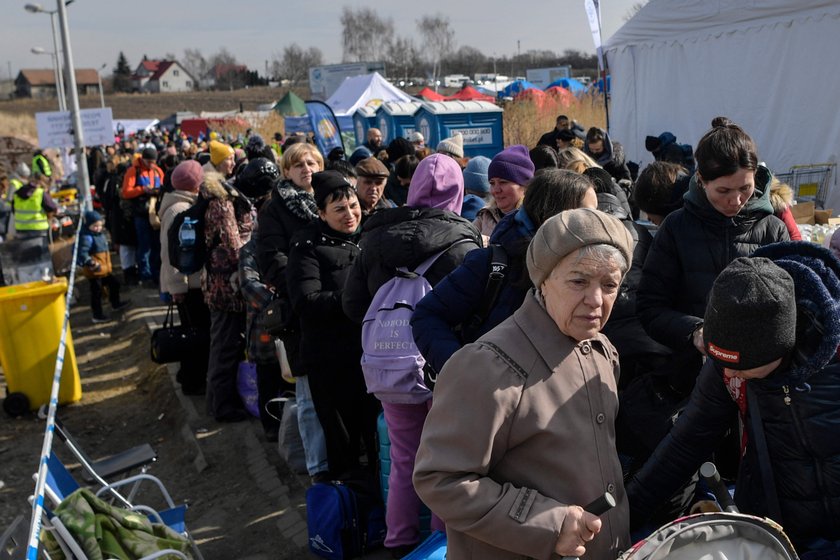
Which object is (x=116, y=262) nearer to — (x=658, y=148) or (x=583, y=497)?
(x=658, y=148)

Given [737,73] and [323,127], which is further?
[323,127]

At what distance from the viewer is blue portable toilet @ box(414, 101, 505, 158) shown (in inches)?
555

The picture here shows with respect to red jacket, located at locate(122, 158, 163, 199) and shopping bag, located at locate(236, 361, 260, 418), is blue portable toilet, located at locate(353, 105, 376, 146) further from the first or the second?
shopping bag, located at locate(236, 361, 260, 418)

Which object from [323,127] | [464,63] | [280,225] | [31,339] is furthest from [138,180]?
[464,63]

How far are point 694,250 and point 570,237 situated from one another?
1456 mm

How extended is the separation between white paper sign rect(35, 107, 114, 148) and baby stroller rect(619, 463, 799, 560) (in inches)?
563

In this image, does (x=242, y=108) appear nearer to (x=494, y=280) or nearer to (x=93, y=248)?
(x=93, y=248)

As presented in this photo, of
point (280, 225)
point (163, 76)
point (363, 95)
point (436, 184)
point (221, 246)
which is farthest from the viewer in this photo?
point (163, 76)

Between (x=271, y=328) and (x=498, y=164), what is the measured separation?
1.70 m

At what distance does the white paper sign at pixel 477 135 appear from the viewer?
563 inches

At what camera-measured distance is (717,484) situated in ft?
6.46

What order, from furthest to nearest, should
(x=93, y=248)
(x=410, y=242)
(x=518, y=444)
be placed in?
(x=93, y=248) < (x=410, y=242) < (x=518, y=444)

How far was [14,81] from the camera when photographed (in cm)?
12706

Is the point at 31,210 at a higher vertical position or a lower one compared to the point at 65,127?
lower
